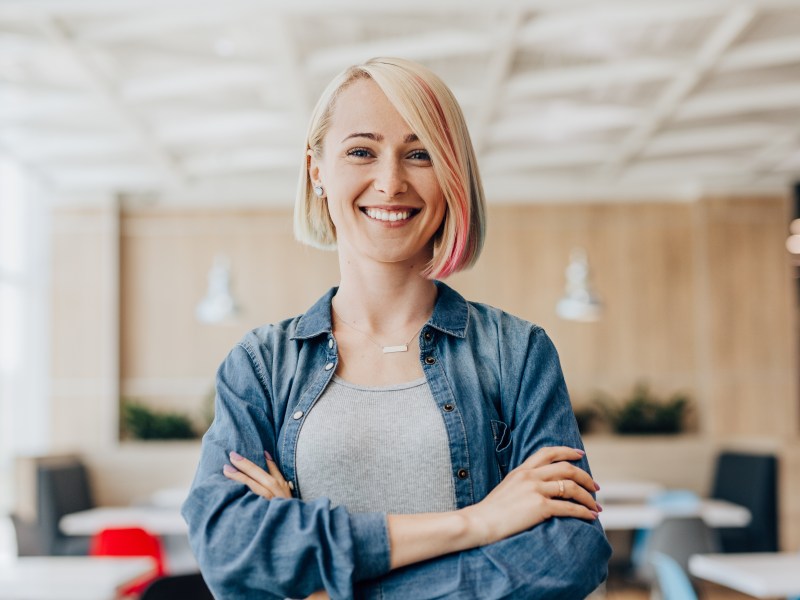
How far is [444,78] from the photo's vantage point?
7.00 m

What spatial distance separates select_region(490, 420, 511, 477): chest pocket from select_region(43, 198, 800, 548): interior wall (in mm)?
8200

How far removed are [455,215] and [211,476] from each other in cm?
46

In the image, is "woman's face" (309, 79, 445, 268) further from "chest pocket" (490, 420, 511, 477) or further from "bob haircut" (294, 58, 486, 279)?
"chest pocket" (490, 420, 511, 477)

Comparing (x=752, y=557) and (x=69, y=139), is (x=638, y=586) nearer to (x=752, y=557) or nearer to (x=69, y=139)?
(x=752, y=557)

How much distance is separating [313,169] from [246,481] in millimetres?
435

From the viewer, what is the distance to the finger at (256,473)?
3.99 feet

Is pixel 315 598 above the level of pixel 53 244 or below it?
below

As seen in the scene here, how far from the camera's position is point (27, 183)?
9.53 m

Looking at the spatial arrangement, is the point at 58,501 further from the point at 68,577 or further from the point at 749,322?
the point at 749,322

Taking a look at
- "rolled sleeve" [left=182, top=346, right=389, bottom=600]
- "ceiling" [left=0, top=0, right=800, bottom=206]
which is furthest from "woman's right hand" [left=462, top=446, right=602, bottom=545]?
"ceiling" [left=0, top=0, right=800, bottom=206]

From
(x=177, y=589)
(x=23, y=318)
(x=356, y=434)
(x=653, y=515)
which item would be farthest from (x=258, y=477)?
(x=23, y=318)

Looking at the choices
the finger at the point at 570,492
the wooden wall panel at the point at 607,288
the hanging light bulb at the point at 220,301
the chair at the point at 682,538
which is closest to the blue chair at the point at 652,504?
the chair at the point at 682,538

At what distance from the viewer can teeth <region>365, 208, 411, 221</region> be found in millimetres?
1256

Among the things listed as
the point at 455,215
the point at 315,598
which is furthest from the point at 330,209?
the point at 315,598
